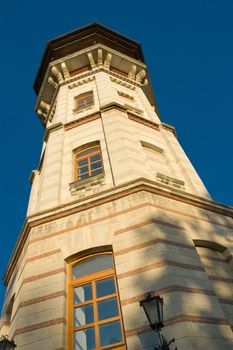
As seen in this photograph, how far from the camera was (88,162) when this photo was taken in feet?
41.0

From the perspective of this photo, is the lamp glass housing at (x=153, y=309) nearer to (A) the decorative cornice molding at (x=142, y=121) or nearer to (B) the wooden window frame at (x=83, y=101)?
(A) the decorative cornice molding at (x=142, y=121)

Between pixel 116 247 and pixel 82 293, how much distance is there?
1.27 m

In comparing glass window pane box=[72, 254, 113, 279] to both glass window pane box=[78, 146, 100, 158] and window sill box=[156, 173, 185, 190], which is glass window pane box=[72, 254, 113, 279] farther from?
glass window pane box=[78, 146, 100, 158]

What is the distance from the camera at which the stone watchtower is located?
6.91m

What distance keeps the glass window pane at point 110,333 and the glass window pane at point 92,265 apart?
4.50ft

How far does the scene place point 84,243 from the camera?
8688mm

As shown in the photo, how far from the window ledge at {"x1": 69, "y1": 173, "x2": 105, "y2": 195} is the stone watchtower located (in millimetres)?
35

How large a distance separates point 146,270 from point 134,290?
1.60 ft

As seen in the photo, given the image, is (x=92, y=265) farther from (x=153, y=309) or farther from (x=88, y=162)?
(x=88, y=162)

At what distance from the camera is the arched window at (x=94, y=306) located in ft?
23.2

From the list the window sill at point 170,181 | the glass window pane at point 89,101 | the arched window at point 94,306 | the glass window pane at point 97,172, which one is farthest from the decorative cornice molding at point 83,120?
the arched window at point 94,306

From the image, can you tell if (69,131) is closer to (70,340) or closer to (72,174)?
(72,174)

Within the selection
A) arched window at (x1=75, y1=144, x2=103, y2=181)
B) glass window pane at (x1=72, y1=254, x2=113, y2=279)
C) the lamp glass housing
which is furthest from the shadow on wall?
arched window at (x1=75, y1=144, x2=103, y2=181)

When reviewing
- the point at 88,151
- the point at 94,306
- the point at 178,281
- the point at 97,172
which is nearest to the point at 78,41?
the point at 88,151
